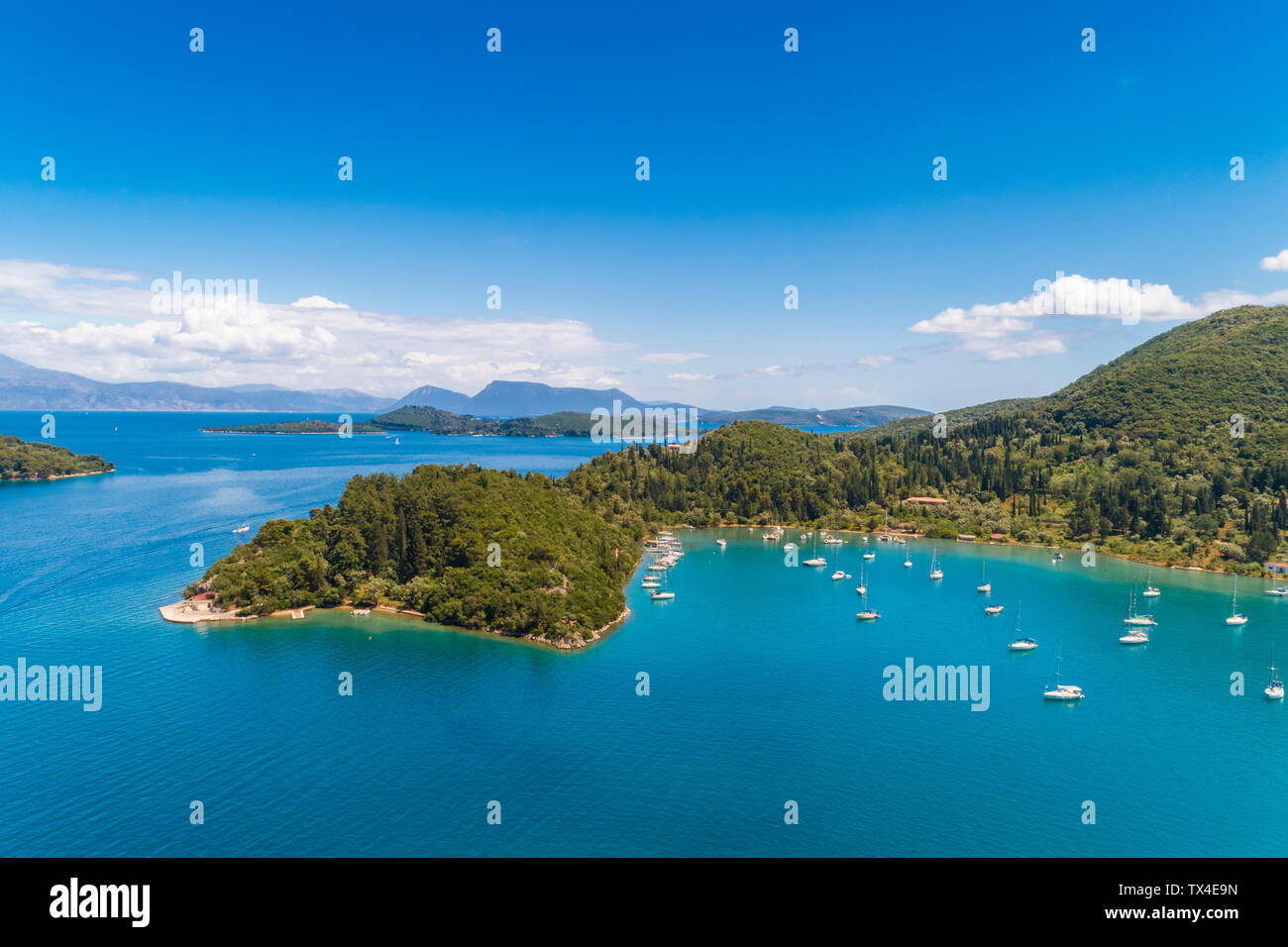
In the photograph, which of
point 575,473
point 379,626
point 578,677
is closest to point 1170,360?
point 575,473

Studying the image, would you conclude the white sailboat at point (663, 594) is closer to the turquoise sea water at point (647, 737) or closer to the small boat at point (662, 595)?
the small boat at point (662, 595)

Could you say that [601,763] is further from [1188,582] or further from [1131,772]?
[1188,582]

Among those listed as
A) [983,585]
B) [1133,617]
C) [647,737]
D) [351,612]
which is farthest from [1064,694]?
[351,612]

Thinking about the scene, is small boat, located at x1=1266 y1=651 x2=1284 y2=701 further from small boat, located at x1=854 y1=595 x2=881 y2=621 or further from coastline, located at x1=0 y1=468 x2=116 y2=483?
coastline, located at x1=0 y1=468 x2=116 y2=483

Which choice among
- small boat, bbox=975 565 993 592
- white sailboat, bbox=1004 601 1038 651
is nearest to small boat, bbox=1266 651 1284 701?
white sailboat, bbox=1004 601 1038 651

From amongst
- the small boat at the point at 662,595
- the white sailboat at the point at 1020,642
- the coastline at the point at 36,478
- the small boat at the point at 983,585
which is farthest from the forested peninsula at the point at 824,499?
the coastline at the point at 36,478

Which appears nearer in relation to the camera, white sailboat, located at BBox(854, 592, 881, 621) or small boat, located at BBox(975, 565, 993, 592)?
white sailboat, located at BBox(854, 592, 881, 621)
